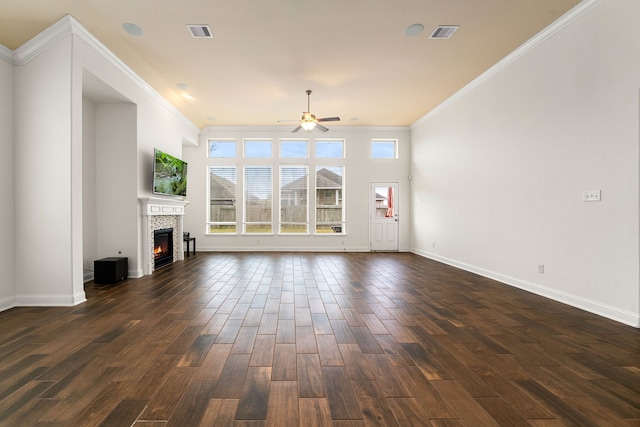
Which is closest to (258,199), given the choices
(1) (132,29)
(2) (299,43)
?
(2) (299,43)

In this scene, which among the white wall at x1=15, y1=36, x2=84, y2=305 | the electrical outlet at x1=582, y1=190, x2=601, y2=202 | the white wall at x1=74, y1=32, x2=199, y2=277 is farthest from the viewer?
the white wall at x1=74, y1=32, x2=199, y2=277

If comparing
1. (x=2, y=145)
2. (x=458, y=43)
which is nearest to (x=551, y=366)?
(x=458, y=43)

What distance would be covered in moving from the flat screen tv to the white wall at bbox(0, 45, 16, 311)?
6.68ft

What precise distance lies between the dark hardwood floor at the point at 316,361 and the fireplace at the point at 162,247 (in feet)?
6.12

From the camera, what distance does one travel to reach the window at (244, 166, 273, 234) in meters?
8.53

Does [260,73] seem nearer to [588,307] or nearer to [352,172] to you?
[352,172]

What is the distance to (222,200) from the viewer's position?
8.51 m

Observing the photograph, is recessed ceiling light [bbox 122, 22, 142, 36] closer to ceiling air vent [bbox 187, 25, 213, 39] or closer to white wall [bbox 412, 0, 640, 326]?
ceiling air vent [bbox 187, 25, 213, 39]

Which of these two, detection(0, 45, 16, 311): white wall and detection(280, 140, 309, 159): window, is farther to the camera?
detection(280, 140, 309, 159): window

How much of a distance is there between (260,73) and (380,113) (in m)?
3.40

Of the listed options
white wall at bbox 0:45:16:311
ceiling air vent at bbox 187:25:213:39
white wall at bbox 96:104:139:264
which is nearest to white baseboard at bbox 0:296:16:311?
white wall at bbox 0:45:16:311

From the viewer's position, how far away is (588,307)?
3357 mm

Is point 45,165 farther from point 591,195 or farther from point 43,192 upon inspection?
point 591,195

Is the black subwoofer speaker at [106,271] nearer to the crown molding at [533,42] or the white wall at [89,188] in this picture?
the white wall at [89,188]
